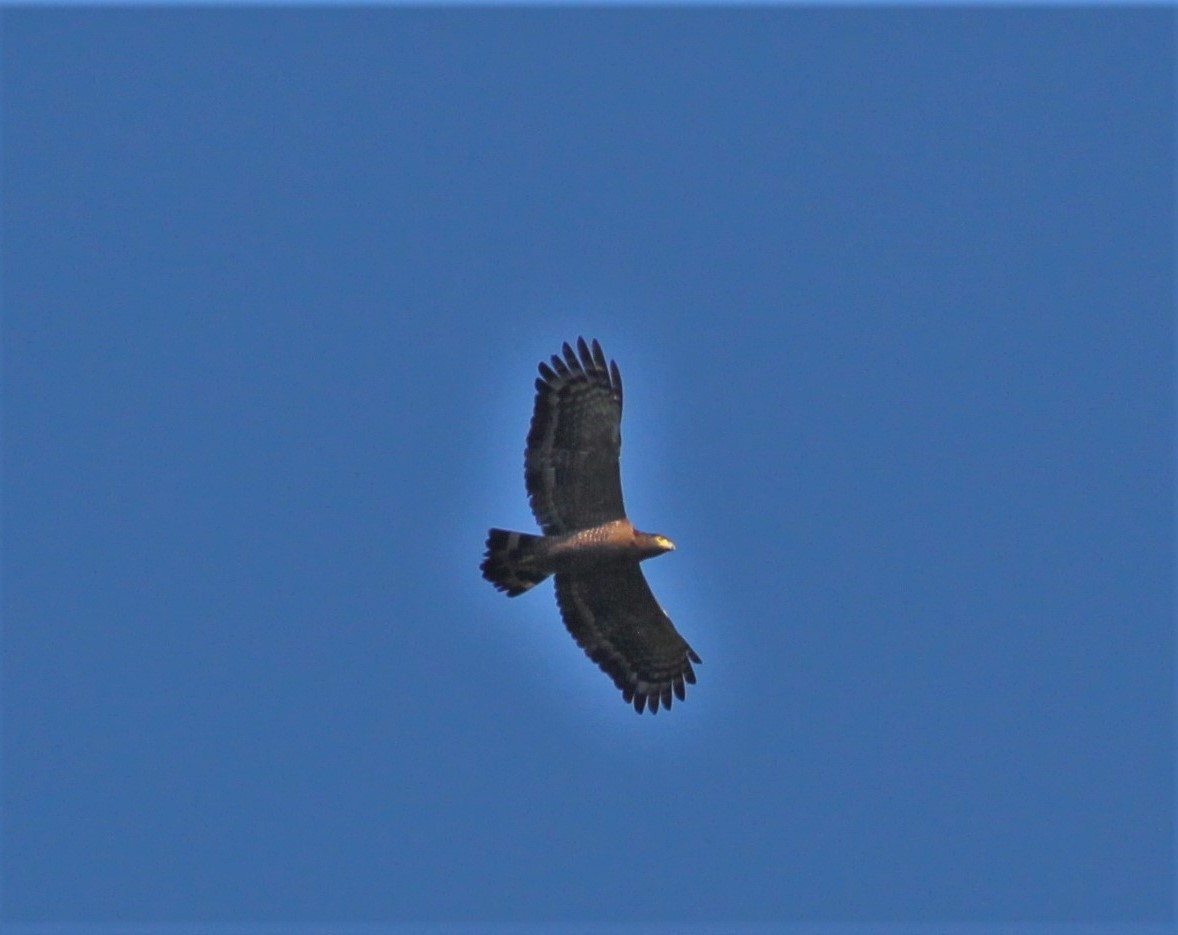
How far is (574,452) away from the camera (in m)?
29.9

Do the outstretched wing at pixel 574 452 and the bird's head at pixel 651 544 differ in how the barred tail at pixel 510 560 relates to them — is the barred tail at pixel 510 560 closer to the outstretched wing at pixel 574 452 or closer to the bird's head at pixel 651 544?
the outstretched wing at pixel 574 452

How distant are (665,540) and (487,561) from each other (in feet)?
8.00

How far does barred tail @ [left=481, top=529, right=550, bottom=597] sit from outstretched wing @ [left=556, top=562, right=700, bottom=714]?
886mm

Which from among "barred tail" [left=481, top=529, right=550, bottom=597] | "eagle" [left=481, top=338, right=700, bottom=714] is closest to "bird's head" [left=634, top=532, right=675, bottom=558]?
"eagle" [left=481, top=338, right=700, bottom=714]

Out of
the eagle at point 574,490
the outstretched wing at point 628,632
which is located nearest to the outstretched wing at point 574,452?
the eagle at point 574,490

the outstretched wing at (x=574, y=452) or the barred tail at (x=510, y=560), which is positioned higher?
the outstretched wing at (x=574, y=452)

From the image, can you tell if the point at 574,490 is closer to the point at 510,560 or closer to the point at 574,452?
the point at 574,452

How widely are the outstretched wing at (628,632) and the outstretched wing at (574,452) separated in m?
0.85

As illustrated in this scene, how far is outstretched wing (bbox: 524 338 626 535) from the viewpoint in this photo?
29844mm

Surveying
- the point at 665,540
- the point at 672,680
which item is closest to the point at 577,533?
the point at 665,540

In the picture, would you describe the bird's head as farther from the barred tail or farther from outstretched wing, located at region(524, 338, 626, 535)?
the barred tail

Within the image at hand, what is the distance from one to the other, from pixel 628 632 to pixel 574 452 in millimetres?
2984

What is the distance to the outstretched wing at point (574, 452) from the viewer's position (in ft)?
97.9

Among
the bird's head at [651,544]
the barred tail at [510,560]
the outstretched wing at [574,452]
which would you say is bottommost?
the barred tail at [510,560]
